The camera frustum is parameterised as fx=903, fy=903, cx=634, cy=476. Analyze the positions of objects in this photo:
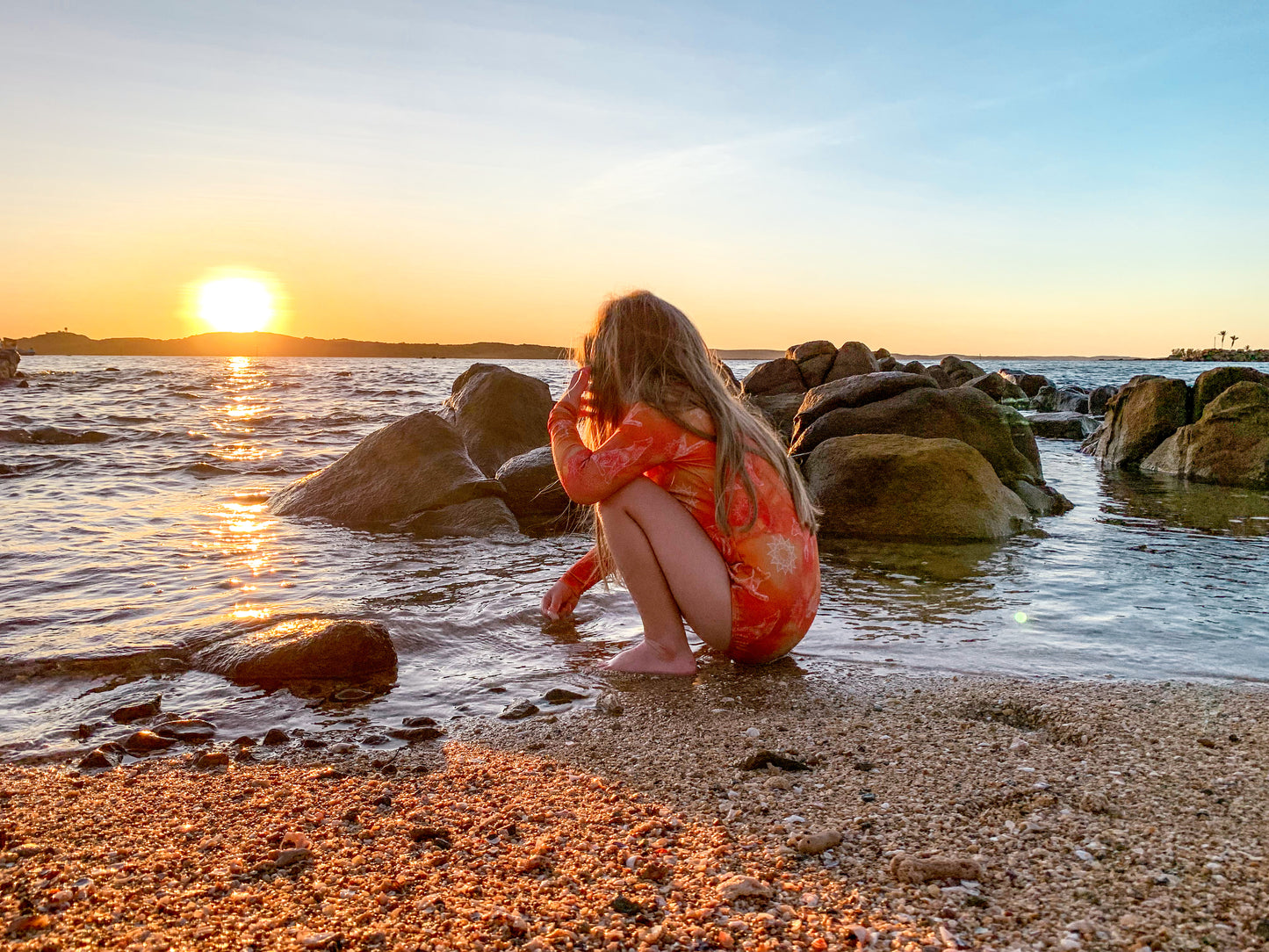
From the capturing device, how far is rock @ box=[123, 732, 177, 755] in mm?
2977

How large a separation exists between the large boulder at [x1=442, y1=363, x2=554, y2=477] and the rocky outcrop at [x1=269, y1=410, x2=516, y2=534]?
1836mm

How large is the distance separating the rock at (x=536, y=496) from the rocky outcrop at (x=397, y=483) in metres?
0.20

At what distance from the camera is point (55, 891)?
2.03m

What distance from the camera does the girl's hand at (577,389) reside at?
154 inches

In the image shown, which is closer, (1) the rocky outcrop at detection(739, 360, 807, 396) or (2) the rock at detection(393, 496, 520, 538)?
(2) the rock at detection(393, 496, 520, 538)

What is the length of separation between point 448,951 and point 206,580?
14.3 ft

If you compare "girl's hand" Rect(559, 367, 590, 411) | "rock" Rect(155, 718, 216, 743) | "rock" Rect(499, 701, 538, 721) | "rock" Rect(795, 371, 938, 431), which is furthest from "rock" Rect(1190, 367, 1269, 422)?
"rock" Rect(155, 718, 216, 743)

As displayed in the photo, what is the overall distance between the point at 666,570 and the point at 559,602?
1214 mm

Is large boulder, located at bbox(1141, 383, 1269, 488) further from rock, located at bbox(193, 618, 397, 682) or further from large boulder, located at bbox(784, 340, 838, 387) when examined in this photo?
rock, located at bbox(193, 618, 397, 682)

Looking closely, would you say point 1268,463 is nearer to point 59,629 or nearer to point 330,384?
point 59,629

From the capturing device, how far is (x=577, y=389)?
12.8 ft

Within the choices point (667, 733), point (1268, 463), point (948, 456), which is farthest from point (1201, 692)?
point (1268, 463)

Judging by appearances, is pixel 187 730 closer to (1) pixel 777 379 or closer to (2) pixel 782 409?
(2) pixel 782 409

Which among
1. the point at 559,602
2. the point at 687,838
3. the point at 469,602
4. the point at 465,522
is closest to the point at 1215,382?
the point at 465,522
